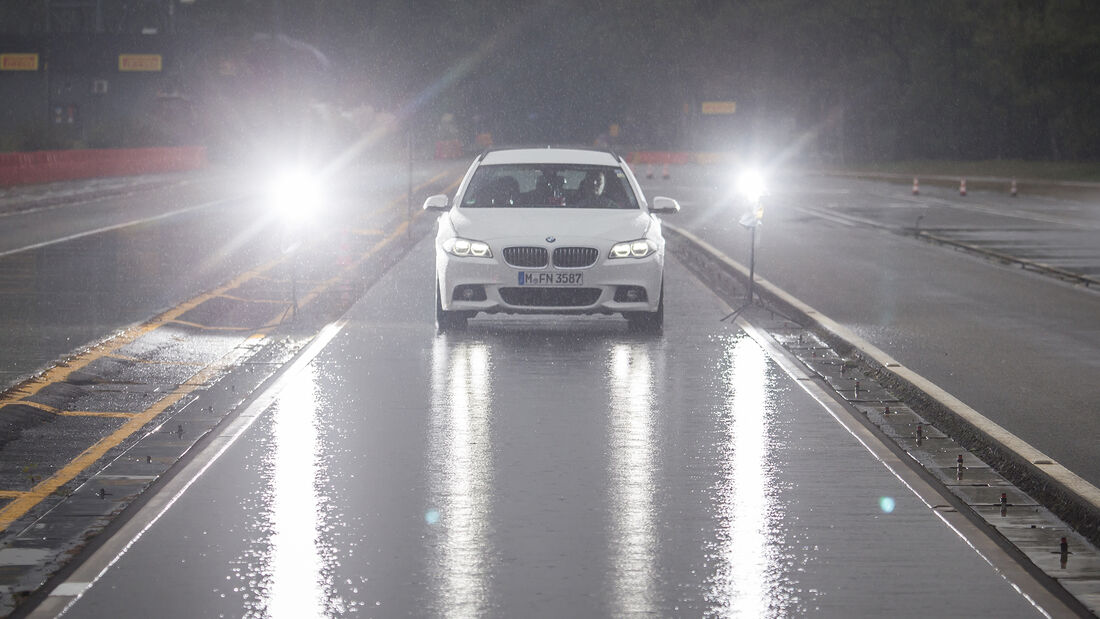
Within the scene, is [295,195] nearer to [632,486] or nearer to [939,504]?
[632,486]

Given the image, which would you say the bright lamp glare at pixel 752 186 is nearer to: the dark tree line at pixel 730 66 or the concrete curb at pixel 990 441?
the concrete curb at pixel 990 441

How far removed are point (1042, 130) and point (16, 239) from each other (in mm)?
72877

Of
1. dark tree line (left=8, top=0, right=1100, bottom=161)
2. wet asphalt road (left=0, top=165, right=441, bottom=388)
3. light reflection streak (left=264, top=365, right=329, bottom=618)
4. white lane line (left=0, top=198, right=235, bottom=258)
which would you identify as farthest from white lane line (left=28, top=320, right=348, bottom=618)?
dark tree line (left=8, top=0, right=1100, bottom=161)

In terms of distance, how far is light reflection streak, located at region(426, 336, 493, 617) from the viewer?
6.30m

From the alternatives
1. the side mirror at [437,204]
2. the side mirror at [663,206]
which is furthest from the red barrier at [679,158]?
the side mirror at [437,204]

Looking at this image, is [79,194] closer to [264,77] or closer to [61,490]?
[61,490]

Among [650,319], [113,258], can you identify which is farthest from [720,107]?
[650,319]

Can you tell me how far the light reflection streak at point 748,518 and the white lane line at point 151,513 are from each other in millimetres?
2357

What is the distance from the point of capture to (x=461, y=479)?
836 cm

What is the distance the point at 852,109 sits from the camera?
3979 inches

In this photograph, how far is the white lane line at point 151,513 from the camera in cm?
618

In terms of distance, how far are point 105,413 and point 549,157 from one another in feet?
21.6

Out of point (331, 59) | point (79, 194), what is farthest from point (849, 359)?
point (331, 59)

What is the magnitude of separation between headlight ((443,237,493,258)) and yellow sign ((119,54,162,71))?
66.8m
